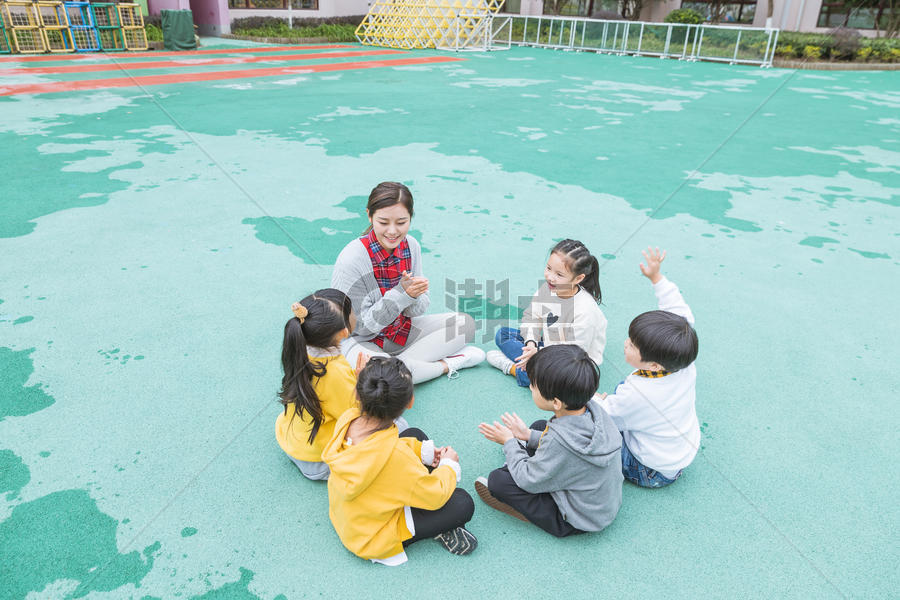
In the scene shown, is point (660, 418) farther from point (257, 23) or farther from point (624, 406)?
point (257, 23)

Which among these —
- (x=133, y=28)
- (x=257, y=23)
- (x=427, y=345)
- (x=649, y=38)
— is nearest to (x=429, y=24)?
(x=257, y=23)

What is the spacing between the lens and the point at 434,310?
3018 millimetres

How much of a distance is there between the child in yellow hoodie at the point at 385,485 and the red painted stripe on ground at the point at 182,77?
8.92 m

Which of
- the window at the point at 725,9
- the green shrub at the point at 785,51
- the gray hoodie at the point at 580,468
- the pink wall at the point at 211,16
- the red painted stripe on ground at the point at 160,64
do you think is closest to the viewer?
the gray hoodie at the point at 580,468

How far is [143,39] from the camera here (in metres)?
12.8

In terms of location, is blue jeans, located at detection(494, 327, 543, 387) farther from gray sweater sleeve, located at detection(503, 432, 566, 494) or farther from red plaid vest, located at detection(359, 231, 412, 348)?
gray sweater sleeve, located at detection(503, 432, 566, 494)

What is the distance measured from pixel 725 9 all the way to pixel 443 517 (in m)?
25.6

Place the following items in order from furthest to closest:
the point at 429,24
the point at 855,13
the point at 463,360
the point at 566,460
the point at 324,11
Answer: the point at 855,13 < the point at 324,11 < the point at 429,24 < the point at 463,360 < the point at 566,460

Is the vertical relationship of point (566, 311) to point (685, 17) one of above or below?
below

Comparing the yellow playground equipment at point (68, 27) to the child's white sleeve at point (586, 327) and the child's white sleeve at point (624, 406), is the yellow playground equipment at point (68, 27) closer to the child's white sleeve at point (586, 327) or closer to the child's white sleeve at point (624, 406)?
the child's white sleeve at point (586, 327)

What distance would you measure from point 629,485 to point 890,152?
6711 millimetres

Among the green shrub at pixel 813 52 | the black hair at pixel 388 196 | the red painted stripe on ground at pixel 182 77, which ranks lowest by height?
the red painted stripe on ground at pixel 182 77

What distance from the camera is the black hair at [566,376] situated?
5.17ft

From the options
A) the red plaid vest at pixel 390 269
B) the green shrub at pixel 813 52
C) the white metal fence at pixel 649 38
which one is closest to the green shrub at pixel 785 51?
the green shrub at pixel 813 52
